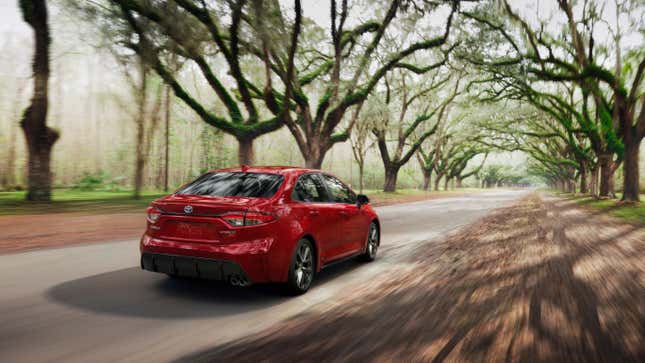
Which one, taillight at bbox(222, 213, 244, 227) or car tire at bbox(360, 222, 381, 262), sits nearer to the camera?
taillight at bbox(222, 213, 244, 227)

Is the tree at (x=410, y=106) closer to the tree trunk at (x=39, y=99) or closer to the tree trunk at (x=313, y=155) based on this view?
the tree trunk at (x=313, y=155)

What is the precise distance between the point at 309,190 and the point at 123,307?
2.52 m

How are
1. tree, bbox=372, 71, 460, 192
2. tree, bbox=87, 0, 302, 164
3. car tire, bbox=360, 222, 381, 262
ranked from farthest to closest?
1. tree, bbox=372, 71, 460, 192
2. tree, bbox=87, 0, 302, 164
3. car tire, bbox=360, 222, 381, 262

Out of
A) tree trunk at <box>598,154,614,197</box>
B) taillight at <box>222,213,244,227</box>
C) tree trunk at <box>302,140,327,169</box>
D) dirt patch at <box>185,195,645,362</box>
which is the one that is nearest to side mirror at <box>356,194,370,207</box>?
dirt patch at <box>185,195,645,362</box>

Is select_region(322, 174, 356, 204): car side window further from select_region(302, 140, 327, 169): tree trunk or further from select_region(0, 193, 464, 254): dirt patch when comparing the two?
select_region(302, 140, 327, 169): tree trunk

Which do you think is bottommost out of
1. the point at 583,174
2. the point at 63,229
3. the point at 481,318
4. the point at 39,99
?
the point at 63,229

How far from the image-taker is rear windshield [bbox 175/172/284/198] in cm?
520

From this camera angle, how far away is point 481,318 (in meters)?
4.51

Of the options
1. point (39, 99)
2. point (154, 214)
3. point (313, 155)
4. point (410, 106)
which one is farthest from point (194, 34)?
point (410, 106)

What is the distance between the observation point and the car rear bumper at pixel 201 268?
15.3 ft

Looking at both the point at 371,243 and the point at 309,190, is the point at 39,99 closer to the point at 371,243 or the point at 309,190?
the point at 371,243

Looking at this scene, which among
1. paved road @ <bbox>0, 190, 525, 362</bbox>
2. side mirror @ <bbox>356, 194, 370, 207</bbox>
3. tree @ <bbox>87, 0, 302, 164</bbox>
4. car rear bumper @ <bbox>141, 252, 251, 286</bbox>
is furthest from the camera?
tree @ <bbox>87, 0, 302, 164</bbox>

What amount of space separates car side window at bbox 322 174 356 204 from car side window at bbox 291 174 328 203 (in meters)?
0.22

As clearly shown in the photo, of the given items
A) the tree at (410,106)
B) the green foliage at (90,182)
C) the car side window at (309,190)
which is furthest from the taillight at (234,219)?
the green foliage at (90,182)
